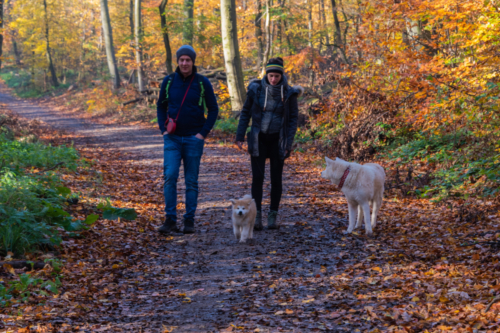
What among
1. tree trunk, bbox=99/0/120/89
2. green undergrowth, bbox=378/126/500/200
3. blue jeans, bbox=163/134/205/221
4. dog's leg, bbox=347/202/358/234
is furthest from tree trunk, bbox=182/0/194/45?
dog's leg, bbox=347/202/358/234

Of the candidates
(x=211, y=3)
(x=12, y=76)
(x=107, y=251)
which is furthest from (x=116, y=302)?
(x=12, y=76)

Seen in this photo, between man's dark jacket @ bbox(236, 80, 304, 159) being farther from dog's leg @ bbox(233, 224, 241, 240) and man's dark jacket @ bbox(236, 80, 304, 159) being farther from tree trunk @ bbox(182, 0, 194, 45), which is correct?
tree trunk @ bbox(182, 0, 194, 45)

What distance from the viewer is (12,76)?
48.5 metres

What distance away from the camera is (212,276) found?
4598 mm

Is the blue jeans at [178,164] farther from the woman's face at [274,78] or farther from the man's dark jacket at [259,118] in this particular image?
the woman's face at [274,78]

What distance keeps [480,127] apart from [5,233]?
8.57 m

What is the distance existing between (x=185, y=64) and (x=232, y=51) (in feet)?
38.1

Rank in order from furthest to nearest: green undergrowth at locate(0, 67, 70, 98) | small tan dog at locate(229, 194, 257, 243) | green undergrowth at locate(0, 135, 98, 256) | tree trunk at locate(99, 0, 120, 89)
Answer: green undergrowth at locate(0, 67, 70, 98)
tree trunk at locate(99, 0, 120, 89)
small tan dog at locate(229, 194, 257, 243)
green undergrowth at locate(0, 135, 98, 256)

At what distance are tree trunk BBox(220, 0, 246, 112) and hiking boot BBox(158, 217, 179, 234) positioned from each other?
11439mm

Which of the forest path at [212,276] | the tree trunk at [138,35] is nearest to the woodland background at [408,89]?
the tree trunk at [138,35]

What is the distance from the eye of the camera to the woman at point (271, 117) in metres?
5.75

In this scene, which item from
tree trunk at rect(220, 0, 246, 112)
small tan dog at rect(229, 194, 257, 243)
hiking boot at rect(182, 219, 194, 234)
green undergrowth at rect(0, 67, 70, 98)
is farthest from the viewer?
green undergrowth at rect(0, 67, 70, 98)

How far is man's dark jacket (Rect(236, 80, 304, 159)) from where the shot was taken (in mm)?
5801

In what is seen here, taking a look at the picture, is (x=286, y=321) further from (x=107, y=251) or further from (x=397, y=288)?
(x=107, y=251)
